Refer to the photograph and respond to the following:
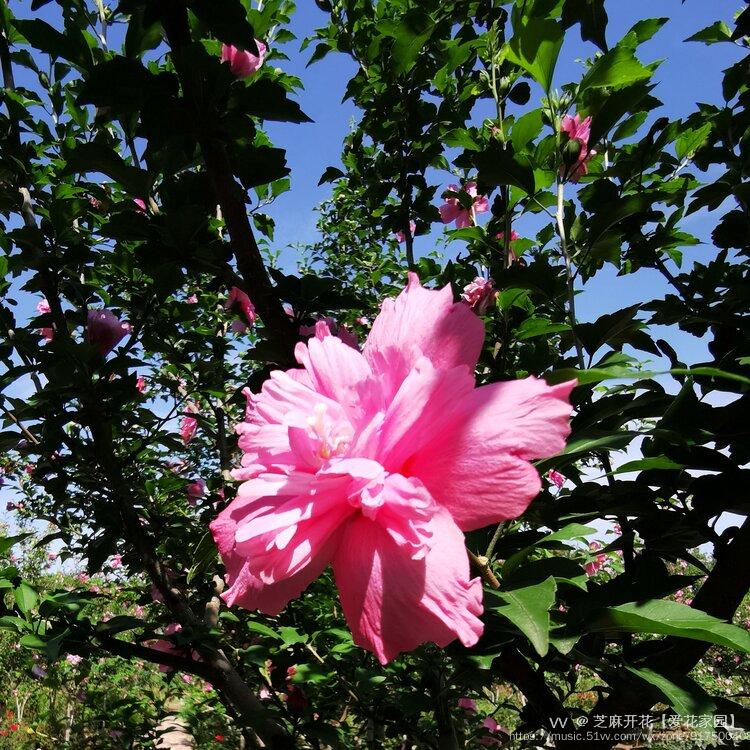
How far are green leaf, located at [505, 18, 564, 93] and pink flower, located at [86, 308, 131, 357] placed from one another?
1.35m

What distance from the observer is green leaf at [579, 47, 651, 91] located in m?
0.91

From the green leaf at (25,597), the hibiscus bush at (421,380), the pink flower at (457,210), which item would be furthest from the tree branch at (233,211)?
the pink flower at (457,210)

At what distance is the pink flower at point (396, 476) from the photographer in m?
0.49

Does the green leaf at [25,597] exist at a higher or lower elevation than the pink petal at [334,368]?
higher

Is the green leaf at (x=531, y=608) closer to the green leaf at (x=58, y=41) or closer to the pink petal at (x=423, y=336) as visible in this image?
the pink petal at (x=423, y=336)

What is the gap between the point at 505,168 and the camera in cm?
104

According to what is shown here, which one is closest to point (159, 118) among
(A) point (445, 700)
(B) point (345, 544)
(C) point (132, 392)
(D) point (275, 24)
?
(B) point (345, 544)

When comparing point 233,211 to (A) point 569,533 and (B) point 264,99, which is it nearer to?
(B) point 264,99

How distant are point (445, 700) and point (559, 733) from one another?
217 mm

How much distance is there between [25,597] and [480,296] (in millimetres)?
1326

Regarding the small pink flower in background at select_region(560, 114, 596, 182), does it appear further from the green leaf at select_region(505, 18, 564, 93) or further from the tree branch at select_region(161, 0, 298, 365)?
the tree branch at select_region(161, 0, 298, 365)

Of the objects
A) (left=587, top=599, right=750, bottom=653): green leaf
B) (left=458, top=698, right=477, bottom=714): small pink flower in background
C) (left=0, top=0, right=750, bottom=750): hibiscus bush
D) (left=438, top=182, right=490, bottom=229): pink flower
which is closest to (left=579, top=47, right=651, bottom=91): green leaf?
(left=0, top=0, right=750, bottom=750): hibiscus bush

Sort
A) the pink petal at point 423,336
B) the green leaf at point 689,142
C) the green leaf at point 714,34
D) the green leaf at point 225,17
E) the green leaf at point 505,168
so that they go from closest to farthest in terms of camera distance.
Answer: the pink petal at point 423,336
the green leaf at point 225,17
the green leaf at point 505,168
the green leaf at point 689,142
the green leaf at point 714,34

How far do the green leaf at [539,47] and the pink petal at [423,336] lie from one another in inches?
23.6
